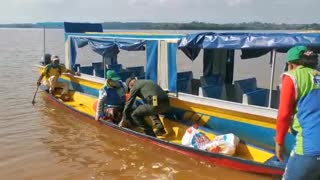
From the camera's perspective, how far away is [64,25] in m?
12.2

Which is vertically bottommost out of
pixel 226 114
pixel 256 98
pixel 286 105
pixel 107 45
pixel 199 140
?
pixel 199 140

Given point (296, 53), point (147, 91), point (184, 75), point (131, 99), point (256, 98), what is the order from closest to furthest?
point (296, 53)
point (256, 98)
point (147, 91)
point (131, 99)
point (184, 75)

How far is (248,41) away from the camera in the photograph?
6504 millimetres

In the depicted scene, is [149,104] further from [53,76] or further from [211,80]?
[53,76]

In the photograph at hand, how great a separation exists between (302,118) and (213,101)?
165 inches

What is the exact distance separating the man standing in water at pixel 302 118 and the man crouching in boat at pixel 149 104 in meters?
4.61

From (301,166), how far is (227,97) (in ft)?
17.3

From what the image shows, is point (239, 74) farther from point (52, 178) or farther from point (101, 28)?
point (52, 178)

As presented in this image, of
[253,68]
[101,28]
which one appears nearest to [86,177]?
[101,28]

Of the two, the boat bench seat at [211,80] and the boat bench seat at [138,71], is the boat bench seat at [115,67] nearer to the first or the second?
the boat bench seat at [138,71]

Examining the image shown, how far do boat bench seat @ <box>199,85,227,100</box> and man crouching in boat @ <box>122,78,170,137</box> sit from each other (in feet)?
2.38

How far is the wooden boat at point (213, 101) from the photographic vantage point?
6270 mm

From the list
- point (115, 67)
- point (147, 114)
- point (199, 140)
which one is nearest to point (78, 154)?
point (147, 114)

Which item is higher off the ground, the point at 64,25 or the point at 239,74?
the point at 64,25
